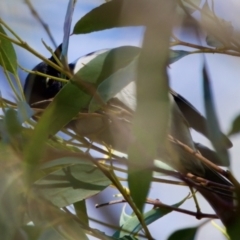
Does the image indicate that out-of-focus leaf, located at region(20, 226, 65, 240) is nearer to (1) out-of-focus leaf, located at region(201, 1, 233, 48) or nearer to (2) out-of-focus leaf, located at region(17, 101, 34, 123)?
(2) out-of-focus leaf, located at region(17, 101, 34, 123)

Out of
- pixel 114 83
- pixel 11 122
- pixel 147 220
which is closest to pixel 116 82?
pixel 114 83

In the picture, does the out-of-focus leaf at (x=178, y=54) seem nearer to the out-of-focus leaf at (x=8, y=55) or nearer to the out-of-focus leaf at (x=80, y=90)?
the out-of-focus leaf at (x=80, y=90)

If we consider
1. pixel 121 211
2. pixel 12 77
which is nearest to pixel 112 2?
pixel 12 77

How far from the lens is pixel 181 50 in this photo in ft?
1.58

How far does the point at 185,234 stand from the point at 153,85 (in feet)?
0.55

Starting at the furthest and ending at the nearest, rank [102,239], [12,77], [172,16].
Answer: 1. [12,77]
2. [102,239]
3. [172,16]

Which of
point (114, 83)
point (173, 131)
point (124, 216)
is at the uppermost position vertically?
point (114, 83)

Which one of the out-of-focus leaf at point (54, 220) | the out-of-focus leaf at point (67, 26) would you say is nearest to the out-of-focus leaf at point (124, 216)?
the out-of-focus leaf at point (54, 220)

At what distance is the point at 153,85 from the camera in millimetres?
366

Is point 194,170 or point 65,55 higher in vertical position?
point 65,55

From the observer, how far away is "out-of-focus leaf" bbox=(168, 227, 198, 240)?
1.47 ft

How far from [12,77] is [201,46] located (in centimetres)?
26

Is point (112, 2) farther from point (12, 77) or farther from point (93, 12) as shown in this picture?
point (12, 77)

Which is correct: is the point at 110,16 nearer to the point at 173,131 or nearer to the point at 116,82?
the point at 116,82
